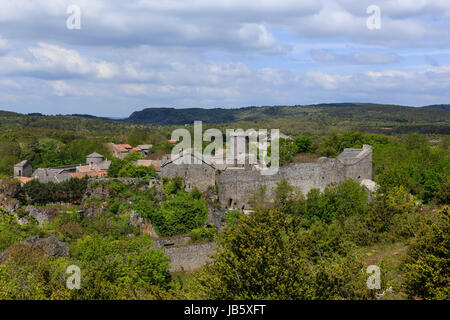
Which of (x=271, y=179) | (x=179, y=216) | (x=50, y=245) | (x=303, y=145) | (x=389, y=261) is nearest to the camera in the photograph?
(x=389, y=261)

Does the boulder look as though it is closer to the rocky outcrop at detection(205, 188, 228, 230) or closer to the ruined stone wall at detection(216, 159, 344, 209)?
the rocky outcrop at detection(205, 188, 228, 230)

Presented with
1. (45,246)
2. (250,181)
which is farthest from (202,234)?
(45,246)

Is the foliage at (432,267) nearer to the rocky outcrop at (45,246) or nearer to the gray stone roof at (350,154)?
the rocky outcrop at (45,246)

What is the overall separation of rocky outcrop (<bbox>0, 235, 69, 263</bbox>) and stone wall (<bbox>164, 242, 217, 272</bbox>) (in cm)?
544

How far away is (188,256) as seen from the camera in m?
24.0

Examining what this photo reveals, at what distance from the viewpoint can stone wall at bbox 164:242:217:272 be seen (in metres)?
23.6

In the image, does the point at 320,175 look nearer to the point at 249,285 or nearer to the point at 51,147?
the point at 249,285

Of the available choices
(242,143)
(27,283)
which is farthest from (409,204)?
(242,143)

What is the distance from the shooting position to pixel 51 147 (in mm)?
59281

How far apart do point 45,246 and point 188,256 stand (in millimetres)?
7605

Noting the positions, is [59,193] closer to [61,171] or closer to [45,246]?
[45,246]

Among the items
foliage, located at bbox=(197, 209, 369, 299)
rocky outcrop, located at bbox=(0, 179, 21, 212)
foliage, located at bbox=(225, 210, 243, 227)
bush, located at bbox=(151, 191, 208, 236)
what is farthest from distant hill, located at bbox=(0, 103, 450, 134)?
foliage, located at bbox=(197, 209, 369, 299)

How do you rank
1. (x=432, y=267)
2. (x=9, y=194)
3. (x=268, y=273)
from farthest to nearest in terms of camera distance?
(x=9, y=194) → (x=432, y=267) → (x=268, y=273)
